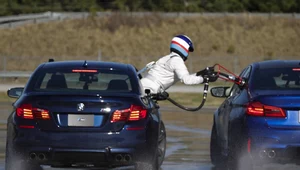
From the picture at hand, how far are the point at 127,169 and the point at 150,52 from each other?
56366 mm

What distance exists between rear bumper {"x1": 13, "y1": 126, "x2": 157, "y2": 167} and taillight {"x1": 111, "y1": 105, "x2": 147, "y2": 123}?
153mm

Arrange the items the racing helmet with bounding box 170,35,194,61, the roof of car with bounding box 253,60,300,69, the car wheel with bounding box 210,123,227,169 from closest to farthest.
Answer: the roof of car with bounding box 253,60,300,69 → the car wheel with bounding box 210,123,227,169 → the racing helmet with bounding box 170,35,194,61

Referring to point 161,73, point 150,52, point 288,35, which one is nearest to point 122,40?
point 150,52

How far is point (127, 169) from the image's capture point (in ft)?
43.7

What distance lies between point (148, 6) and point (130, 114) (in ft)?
246

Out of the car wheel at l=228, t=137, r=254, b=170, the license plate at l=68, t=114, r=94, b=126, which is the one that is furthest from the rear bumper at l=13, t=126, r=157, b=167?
the car wheel at l=228, t=137, r=254, b=170

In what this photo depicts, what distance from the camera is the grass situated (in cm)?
6962

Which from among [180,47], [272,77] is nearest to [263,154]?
[272,77]

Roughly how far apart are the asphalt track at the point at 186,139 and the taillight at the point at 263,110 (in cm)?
241

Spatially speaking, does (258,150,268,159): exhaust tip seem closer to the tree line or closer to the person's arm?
the person's arm

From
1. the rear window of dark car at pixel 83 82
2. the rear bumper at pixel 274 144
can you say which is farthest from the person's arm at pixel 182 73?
the rear bumper at pixel 274 144

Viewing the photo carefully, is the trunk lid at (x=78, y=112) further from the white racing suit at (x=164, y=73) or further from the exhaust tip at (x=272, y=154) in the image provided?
the white racing suit at (x=164, y=73)

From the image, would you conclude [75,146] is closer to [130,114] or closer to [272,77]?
[130,114]

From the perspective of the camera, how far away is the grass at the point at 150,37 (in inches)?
2741
